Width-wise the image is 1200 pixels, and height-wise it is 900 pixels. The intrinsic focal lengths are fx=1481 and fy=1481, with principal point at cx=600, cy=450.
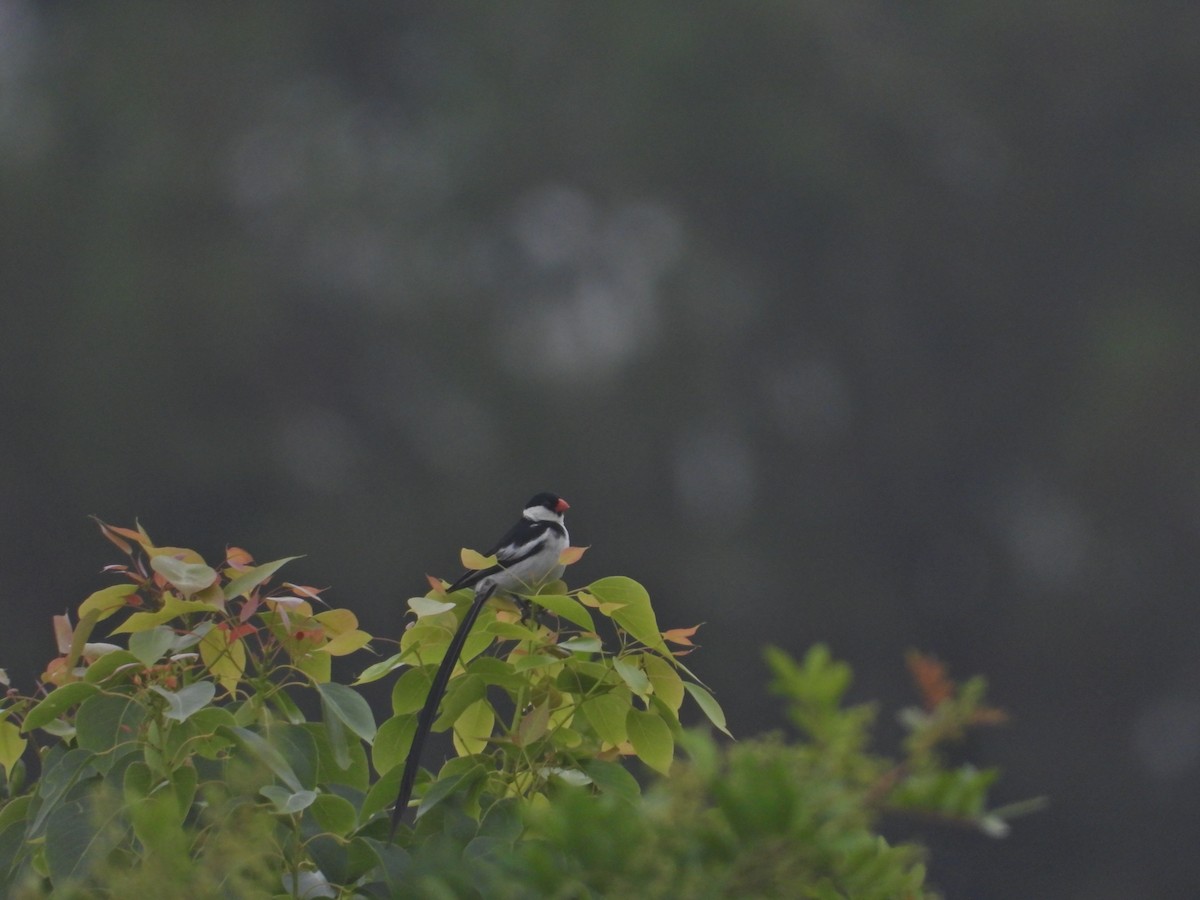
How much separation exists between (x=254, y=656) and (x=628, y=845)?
35.2 inches

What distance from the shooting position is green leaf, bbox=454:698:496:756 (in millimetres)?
1628

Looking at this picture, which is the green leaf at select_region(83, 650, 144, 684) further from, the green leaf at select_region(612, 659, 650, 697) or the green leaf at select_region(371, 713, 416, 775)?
the green leaf at select_region(612, 659, 650, 697)

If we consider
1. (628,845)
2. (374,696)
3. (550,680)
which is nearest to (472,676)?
(550,680)

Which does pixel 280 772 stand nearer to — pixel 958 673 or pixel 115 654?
pixel 115 654

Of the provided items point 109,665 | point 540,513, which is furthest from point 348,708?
point 540,513

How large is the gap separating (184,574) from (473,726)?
14.1 inches

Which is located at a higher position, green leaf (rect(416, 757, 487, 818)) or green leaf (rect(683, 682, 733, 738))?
green leaf (rect(683, 682, 733, 738))

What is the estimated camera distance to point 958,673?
35.1ft

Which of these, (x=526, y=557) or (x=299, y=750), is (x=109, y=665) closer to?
(x=299, y=750)

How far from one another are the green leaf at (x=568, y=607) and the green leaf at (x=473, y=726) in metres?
0.17

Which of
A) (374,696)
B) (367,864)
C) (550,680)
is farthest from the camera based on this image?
(374,696)

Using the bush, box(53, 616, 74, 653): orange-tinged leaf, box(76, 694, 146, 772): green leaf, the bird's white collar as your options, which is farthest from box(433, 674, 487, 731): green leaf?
the bird's white collar

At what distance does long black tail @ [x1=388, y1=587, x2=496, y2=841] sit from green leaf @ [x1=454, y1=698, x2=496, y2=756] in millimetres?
35

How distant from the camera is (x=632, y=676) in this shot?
Result: 1.49 m
